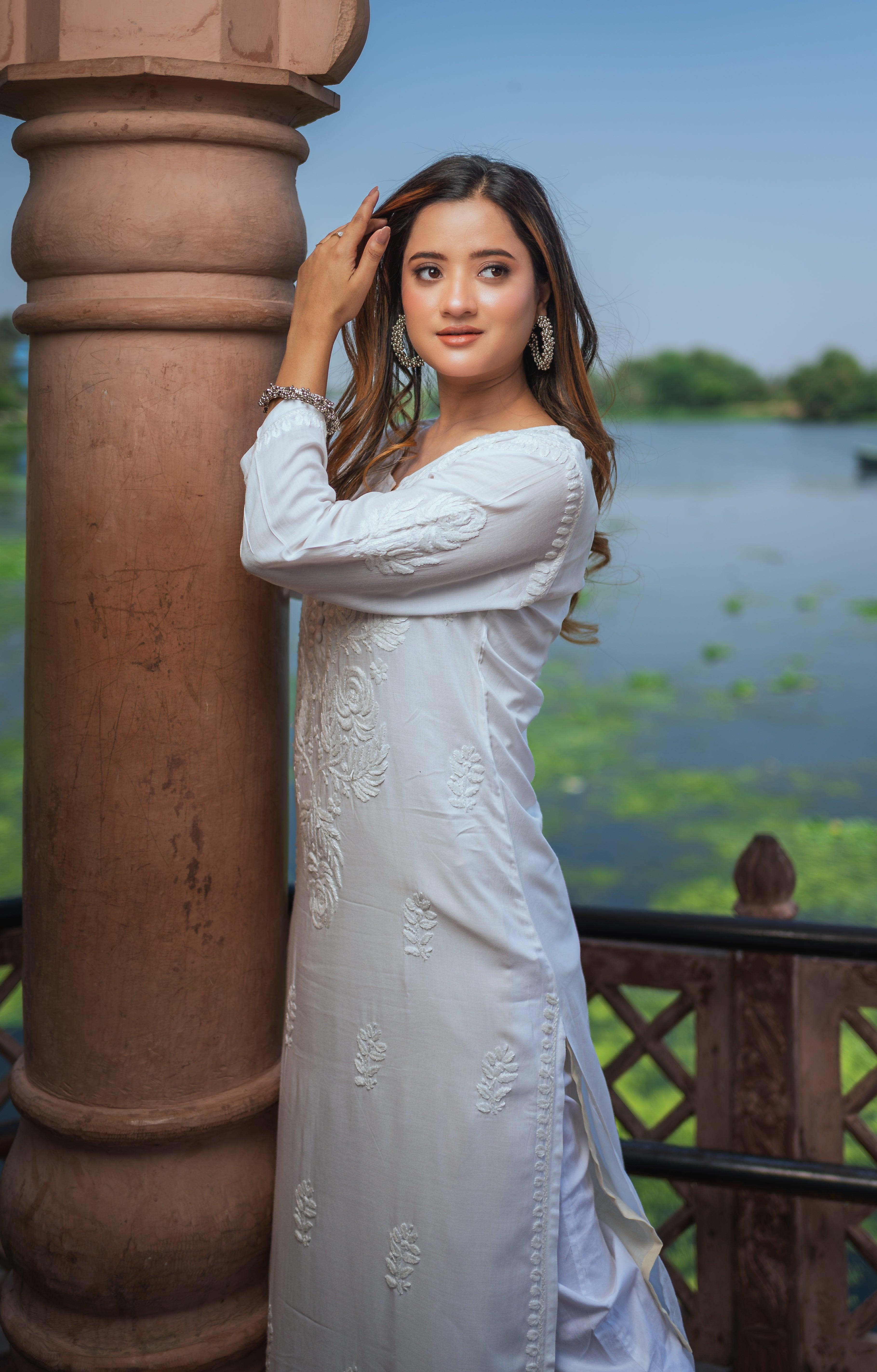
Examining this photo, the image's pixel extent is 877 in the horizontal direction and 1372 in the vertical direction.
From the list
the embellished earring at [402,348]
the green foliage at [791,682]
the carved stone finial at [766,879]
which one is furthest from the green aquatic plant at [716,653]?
the embellished earring at [402,348]

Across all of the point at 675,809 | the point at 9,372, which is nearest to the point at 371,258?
the point at 9,372

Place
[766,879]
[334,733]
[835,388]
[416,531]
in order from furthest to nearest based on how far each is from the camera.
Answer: [835,388], [766,879], [334,733], [416,531]

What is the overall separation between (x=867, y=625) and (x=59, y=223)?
4.02 m

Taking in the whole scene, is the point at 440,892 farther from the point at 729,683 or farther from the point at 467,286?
the point at 729,683

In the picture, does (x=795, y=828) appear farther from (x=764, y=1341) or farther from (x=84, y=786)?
(x=84, y=786)

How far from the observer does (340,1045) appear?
49.1 inches

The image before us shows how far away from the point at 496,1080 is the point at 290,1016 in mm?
245

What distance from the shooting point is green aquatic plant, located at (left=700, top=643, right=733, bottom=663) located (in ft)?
15.8

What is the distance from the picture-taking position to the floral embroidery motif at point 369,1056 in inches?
48.1

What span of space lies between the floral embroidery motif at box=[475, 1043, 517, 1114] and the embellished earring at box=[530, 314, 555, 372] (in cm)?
72

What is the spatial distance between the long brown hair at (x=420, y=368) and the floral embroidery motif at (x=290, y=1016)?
51cm

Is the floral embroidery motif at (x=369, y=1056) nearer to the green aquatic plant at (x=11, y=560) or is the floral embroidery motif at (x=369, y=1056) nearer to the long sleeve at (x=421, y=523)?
the long sleeve at (x=421, y=523)

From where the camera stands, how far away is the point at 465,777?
3.95 feet

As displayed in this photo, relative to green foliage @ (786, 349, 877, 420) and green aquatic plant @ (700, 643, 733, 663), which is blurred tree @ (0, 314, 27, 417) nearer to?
green aquatic plant @ (700, 643, 733, 663)
